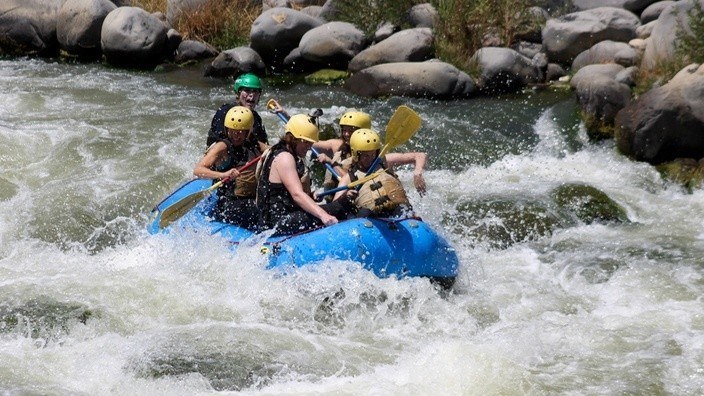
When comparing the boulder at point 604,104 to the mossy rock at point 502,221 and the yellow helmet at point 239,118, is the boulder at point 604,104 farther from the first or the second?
the yellow helmet at point 239,118

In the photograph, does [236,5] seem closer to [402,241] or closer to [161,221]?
[161,221]

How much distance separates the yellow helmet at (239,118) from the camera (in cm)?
656

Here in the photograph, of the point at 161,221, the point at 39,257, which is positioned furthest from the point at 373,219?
the point at 39,257

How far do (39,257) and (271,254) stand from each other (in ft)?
6.59

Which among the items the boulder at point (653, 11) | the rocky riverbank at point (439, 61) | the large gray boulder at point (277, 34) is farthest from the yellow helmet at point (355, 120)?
the boulder at point (653, 11)

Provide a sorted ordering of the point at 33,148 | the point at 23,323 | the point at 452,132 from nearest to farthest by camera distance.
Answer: the point at 23,323 → the point at 33,148 → the point at 452,132

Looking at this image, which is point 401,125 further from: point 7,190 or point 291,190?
point 7,190

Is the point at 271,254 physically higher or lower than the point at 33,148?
higher

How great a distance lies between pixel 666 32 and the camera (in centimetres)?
1099

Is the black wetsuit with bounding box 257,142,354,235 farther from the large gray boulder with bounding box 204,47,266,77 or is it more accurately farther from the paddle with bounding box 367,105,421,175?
the large gray boulder with bounding box 204,47,266,77

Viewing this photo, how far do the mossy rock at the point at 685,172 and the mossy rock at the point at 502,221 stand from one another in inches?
55.1

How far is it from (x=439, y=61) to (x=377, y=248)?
6109 millimetres

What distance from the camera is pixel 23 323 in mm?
5758

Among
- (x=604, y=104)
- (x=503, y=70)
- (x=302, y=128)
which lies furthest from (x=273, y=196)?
(x=503, y=70)
